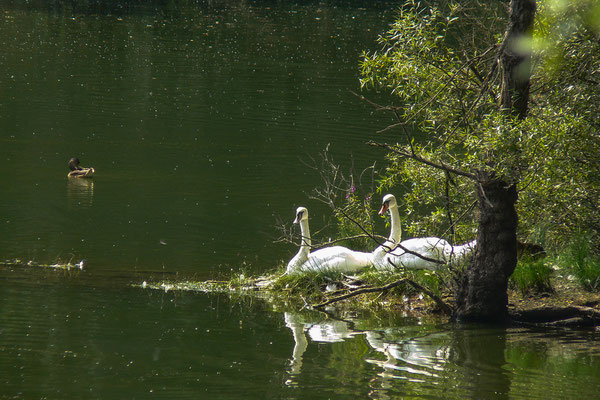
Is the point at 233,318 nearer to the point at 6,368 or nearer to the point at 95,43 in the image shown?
the point at 6,368

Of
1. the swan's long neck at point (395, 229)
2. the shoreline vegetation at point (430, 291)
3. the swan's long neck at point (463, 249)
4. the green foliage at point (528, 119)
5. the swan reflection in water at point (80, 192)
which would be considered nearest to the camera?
the green foliage at point (528, 119)

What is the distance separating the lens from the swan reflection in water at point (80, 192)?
1898 cm

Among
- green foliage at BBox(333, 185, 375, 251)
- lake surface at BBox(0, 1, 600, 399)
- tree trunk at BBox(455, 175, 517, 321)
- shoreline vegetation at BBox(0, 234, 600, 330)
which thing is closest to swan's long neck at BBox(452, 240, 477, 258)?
shoreline vegetation at BBox(0, 234, 600, 330)

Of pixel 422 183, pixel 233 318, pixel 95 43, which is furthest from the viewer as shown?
pixel 95 43

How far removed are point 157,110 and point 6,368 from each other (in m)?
20.8

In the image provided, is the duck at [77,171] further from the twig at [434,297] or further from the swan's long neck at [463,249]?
the twig at [434,297]

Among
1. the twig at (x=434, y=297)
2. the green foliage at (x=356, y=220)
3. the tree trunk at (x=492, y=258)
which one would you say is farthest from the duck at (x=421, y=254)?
the green foliage at (x=356, y=220)

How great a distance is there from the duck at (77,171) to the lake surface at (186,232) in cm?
28

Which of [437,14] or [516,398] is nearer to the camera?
[516,398]

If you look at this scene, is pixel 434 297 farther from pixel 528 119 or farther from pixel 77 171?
pixel 77 171

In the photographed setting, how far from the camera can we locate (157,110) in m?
28.7

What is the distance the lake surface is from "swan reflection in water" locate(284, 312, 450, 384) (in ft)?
0.12

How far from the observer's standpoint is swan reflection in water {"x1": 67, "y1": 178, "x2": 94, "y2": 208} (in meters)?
19.0

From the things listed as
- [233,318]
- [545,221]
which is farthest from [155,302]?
[545,221]
